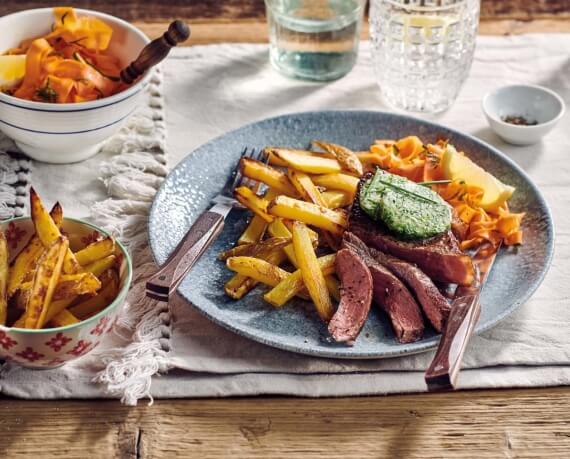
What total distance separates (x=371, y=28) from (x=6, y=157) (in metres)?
1.43

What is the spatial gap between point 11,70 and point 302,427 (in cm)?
161

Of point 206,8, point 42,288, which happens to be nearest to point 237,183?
point 42,288

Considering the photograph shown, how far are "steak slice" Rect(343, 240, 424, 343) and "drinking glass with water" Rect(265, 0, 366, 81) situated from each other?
138 cm

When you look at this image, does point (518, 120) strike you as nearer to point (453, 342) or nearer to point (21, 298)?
point (453, 342)

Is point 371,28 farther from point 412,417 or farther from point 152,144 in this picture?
A: point 412,417

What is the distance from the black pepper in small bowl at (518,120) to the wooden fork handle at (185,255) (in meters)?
1.30

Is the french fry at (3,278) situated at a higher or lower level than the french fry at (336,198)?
higher

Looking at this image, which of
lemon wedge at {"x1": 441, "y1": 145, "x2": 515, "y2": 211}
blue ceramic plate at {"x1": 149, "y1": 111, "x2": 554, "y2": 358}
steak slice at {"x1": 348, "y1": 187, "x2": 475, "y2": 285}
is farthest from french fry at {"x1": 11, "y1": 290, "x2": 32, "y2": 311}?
lemon wedge at {"x1": 441, "y1": 145, "x2": 515, "y2": 211}

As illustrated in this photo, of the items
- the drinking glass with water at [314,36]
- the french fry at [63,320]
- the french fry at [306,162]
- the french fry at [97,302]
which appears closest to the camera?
the french fry at [63,320]

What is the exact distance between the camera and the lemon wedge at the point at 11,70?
2.90 meters

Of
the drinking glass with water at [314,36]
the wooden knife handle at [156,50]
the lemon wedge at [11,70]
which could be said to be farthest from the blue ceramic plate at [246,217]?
the lemon wedge at [11,70]

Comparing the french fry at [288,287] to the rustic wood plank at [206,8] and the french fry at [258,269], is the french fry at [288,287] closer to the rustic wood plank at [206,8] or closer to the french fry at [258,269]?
the french fry at [258,269]

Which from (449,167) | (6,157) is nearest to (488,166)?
(449,167)

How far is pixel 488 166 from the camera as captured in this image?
9.51 feet
